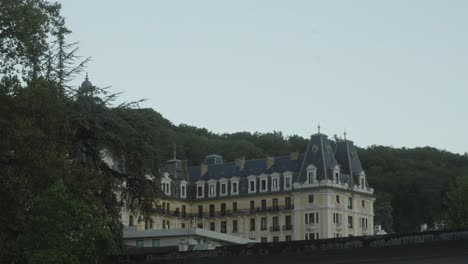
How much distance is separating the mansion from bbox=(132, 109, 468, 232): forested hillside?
14069mm

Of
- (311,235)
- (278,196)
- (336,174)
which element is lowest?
(311,235)

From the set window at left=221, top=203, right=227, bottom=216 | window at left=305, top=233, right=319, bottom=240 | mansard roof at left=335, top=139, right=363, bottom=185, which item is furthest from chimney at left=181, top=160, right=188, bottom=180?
window at left=305, top=233, right=319, bottom=240

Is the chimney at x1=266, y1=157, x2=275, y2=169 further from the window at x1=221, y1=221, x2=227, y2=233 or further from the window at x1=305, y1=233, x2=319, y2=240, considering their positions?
the window at x1=305, y1=233, x2=319, y2=240

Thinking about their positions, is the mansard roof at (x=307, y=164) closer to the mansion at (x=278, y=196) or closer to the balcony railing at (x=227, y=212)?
the mansion at (x=278, y=196)

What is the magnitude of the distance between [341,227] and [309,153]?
32.7ft

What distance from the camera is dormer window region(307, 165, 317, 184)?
11581 centimetres

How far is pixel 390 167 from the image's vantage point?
545 feet

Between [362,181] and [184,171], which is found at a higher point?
[184,171]

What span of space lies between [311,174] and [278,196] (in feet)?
20.8

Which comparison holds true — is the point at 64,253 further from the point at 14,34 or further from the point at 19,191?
the point at 14,34

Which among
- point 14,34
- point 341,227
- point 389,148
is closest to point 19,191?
point 14,34

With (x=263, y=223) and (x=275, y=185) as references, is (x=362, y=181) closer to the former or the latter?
(x=275, y=185)

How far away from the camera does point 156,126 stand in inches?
1737

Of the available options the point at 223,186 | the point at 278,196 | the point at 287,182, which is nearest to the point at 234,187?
the point at 223,186
